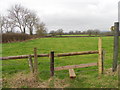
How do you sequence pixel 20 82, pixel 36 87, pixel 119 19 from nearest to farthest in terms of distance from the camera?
pixel 36 87 < pixel 20 82 < pixel 119 19

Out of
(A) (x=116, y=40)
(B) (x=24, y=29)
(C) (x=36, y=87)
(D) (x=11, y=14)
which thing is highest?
(D) (x=11, y=14)

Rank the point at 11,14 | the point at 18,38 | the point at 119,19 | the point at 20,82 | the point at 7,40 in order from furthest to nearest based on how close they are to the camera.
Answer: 1. the point at 11,14
2. the point at 18,38
3. the point at 7,40
4. the point at 119,19
5. the point at 20,82

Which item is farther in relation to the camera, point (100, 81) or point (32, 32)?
point (32, 32)

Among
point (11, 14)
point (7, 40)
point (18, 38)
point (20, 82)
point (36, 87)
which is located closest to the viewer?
point (36, 87)

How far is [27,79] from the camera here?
14.0 feet

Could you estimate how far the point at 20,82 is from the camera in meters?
4.10

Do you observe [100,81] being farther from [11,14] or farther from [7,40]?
[11,14]

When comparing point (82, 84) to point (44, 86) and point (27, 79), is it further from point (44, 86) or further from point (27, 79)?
point (27, 79)

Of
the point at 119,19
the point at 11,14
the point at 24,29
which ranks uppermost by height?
the point at 11,14

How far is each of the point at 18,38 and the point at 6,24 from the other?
25.5 metres

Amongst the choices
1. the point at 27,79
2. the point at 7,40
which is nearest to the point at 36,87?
the point at 27,79

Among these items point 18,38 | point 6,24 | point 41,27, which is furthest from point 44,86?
point 6,24

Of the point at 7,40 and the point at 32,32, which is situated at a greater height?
the point at 32,32

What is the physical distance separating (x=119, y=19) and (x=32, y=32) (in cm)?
5147
